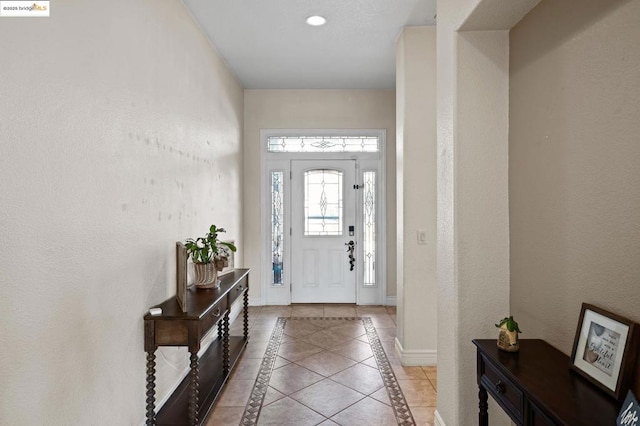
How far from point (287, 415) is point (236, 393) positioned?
508 mm

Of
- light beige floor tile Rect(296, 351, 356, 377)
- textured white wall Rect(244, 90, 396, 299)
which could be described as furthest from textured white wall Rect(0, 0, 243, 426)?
textured white wall Rect(244, 90, 396, 299)

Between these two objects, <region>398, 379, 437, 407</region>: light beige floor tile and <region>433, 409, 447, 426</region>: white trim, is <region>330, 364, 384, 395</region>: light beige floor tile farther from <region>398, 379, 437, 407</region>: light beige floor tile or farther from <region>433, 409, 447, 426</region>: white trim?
<region>433, 409, 447, 426</region>: white trim

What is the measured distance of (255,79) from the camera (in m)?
4.73

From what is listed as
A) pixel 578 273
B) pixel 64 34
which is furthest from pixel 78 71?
pixel 578 273

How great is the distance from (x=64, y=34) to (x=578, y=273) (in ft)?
7.58

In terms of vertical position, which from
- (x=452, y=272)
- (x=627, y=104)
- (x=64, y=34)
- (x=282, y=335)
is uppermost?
(x=64, y=34)

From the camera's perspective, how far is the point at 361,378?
298cm

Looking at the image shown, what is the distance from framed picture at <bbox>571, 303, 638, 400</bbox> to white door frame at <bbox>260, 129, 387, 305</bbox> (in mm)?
3770

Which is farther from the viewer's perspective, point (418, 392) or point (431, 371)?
point (431, 371)

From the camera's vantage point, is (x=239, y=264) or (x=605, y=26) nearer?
(x=605, y=26)

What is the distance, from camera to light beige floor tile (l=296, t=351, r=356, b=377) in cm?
313

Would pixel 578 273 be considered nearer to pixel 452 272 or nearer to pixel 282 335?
pixel 452 272

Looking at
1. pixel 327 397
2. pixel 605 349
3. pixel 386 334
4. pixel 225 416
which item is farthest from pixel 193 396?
pixel 386 334

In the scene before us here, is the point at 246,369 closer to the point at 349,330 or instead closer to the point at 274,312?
the point at 349,330
